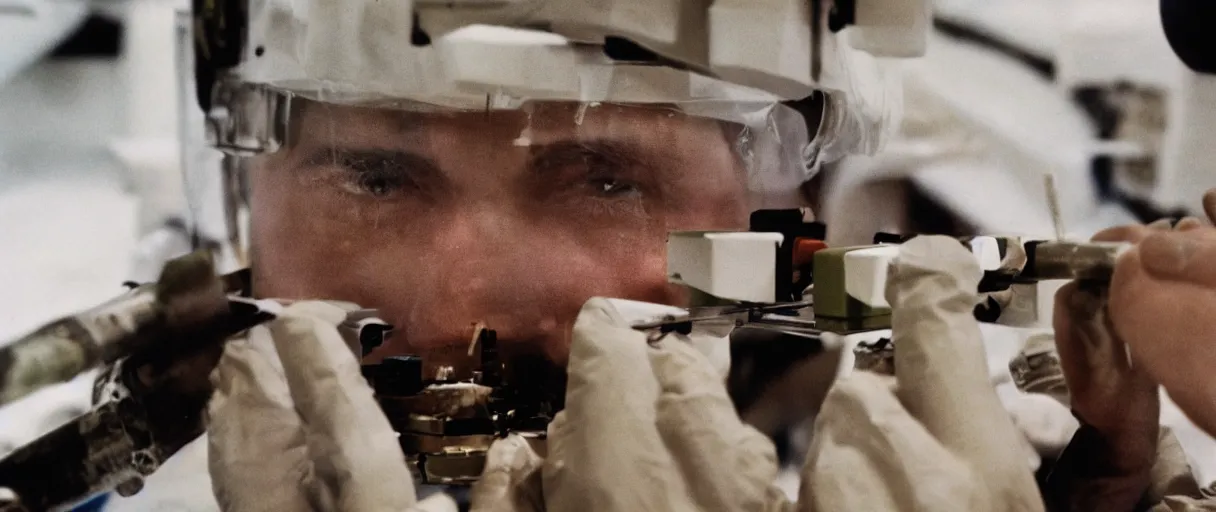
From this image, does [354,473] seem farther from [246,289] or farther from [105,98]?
[105,98]

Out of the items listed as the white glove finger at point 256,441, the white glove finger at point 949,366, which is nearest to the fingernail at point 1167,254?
the white glove finger at point 949,366

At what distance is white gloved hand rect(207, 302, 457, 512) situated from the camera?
434 millimetres

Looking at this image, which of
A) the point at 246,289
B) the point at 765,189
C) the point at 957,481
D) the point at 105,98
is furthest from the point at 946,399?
the point at 105,98

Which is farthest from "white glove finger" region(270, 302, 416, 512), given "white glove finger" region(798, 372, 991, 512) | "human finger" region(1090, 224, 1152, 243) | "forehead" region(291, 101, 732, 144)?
"human finger" region(1090, 224, 1152, 243)

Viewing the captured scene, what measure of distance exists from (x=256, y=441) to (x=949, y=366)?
1.18 feet

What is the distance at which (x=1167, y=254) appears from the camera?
471 millimetres

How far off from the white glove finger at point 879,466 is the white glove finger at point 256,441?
26 centimetres

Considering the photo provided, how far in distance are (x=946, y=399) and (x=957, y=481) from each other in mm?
41

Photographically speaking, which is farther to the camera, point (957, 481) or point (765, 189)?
point (765, 189)

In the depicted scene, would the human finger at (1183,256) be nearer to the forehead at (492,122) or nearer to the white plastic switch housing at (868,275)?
the white plastic switch housing at (868,275)

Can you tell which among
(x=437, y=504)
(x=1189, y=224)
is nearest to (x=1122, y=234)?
(x=1189, y=224)

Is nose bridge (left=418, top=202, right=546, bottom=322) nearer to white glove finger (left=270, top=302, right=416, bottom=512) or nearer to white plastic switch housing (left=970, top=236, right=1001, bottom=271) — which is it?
white glove finger (left=270, top=302, right=416, bottom=512)

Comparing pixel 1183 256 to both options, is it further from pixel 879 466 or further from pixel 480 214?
pixel 480 214

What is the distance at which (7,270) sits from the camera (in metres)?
0.48
